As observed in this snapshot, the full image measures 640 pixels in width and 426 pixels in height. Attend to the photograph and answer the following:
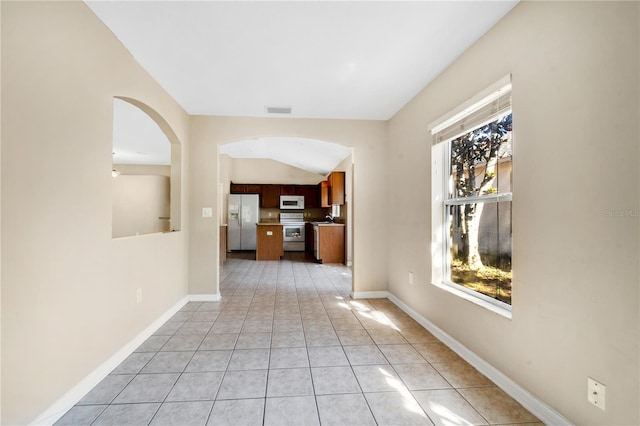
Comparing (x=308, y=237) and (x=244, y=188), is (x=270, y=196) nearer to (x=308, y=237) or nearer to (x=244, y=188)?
(x=244, y=188)

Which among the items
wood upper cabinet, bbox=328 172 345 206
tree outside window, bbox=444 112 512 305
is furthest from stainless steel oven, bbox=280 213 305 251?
tree outside window, bbox=444 112 512 305

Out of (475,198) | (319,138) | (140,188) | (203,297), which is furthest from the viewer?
(140,188)

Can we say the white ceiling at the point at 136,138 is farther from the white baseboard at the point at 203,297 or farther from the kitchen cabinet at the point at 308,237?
the kitchen cabinet at the point at 308,237

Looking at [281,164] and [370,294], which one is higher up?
[281,164]

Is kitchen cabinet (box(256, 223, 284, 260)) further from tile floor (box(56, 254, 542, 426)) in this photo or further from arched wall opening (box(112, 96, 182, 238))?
tile floor (box(56, 254, 542, 426))

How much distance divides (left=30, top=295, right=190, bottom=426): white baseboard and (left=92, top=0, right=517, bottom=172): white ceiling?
226 cm

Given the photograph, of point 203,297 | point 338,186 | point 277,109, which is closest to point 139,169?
point 338,186

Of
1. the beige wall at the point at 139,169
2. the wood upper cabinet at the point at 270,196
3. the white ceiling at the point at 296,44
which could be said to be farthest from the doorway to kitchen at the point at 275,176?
the white ceiling at the point at 296,44

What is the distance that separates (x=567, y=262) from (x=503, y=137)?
92cm

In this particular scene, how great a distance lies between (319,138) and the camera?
148 inches

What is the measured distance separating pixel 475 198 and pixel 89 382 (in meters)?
2.88

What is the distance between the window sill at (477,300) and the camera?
1.85m

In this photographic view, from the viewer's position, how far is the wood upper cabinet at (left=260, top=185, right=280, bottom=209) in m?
8.44

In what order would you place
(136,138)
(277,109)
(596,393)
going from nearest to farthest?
(596,393) < (277,109) < (136,138)
